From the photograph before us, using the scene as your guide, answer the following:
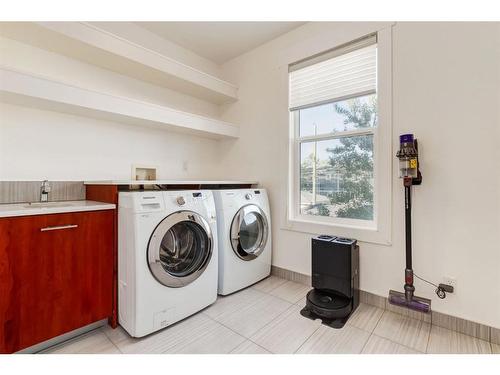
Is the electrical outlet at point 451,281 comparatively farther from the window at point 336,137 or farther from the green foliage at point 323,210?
the green foliage at point 323,210

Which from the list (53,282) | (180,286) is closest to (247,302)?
(180,286)

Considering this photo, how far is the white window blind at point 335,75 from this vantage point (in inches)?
77.6

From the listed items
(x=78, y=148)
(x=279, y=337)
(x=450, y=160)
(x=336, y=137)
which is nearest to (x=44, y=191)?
(x=78, y=148)

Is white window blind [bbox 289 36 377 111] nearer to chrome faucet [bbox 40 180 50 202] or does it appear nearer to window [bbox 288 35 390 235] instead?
window [bbox 288 35 390 235]

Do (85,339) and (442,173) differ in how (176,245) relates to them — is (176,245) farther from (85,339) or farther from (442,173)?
(442,173)

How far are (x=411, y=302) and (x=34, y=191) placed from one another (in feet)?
9.23

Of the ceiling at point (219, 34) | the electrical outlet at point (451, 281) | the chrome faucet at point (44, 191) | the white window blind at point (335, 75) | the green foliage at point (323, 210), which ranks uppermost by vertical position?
the ceiling at point (219, 34)

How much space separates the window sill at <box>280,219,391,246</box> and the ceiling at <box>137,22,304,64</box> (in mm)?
1909

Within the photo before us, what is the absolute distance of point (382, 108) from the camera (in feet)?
6.14

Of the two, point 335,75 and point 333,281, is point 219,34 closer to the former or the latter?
point 335,75

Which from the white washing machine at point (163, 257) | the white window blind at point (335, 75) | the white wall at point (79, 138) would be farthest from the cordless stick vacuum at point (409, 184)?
the white wall at point (79, 138)

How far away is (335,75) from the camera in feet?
7.03

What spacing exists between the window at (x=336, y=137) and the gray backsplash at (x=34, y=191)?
6.23 feet

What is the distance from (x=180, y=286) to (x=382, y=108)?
1986 millimetres
